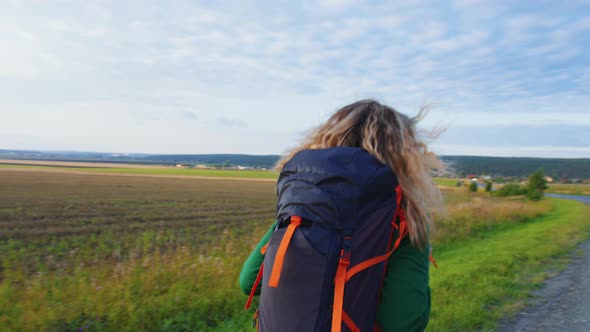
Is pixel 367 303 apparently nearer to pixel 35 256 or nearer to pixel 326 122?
pixel 326 122

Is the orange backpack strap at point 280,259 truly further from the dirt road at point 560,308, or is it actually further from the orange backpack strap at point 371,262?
the dirt road at point 560,308

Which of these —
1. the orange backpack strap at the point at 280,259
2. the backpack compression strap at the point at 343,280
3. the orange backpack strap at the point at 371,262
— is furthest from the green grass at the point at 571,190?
the orange backpack strap at the point at 280,259

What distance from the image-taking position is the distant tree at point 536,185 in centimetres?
3173

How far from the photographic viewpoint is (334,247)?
4.80 ft

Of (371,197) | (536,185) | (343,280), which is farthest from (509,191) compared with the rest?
(343,280)

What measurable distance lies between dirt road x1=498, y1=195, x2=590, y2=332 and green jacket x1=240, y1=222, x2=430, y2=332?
2.99 metres

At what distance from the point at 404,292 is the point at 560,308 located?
4.12 m

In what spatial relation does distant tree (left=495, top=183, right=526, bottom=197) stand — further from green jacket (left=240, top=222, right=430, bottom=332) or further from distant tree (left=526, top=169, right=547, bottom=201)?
green jacket (left=240, top=222, right=430, bottom=332)

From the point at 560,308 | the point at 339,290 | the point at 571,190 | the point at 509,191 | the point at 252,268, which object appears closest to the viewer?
the point at 339,290

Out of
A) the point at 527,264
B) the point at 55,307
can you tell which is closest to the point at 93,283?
the point at 55,307

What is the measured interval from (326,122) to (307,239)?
0.64 meters

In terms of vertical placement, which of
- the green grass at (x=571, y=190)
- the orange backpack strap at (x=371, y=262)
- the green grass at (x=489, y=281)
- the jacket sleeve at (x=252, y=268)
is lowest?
the green grass at (x=571, y=190)

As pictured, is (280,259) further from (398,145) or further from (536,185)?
(536,185)

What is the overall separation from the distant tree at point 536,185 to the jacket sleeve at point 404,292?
3472 cm
